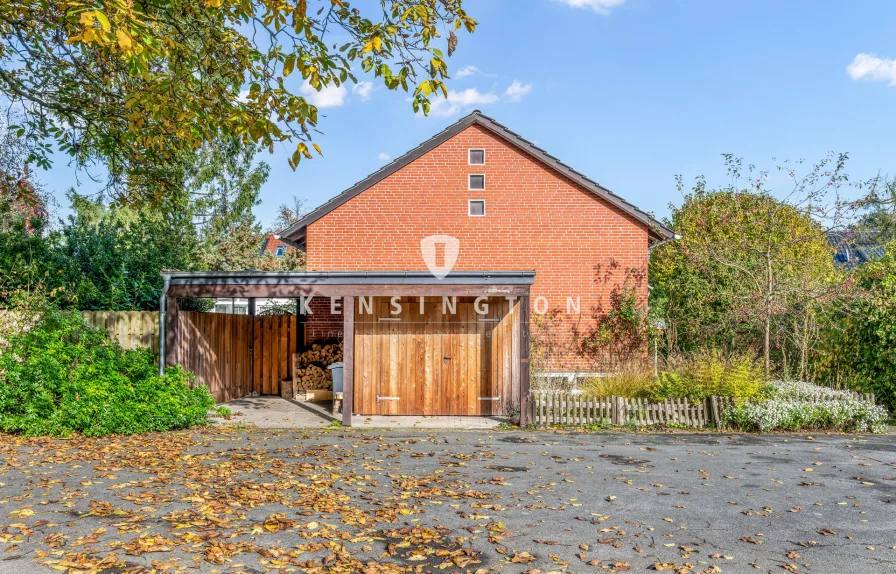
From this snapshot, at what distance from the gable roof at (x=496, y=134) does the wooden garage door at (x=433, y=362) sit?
4.09 metres

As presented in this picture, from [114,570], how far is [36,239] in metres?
10.6

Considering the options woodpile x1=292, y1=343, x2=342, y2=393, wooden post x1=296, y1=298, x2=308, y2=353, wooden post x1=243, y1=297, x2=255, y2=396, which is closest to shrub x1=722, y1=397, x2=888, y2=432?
woodpile x1=292, y1=343, x2=342, y2=393

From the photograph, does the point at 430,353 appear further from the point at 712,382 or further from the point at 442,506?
the point at 442,506

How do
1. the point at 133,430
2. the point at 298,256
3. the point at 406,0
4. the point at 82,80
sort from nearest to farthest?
1. the point at 406,0
2. the point at 133,430
3. the point at 82,80
4. the point at 298,256

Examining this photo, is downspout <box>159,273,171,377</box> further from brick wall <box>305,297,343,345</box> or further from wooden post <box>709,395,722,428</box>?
wooden post <box>709,395,722,428</box>

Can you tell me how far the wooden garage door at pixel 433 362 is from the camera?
39.5 feet

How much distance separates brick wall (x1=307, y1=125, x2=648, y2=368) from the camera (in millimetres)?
14883

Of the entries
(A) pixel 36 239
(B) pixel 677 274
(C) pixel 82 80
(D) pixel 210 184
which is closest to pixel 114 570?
(C) pixel 82 80

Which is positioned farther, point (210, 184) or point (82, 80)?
point (210, 184)

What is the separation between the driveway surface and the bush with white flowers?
1.21 meters

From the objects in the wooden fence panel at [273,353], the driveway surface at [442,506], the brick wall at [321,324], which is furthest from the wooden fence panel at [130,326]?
the brick wall at [321,324]

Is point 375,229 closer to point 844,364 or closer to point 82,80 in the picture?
point 82,80

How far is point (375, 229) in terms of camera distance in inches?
599

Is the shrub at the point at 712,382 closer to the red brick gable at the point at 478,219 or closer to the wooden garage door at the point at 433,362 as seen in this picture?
the wooden garage door at the point at 433,362
